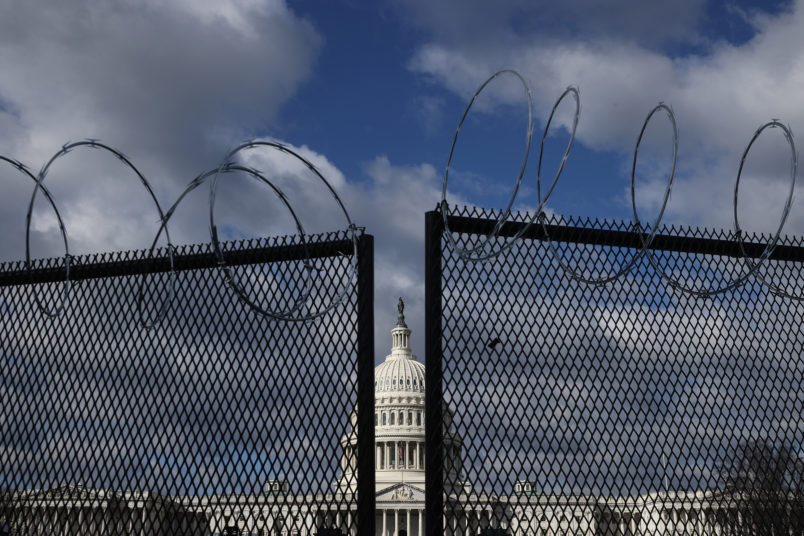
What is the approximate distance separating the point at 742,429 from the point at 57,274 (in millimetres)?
Result: 13003

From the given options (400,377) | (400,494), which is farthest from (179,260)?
(400,377)

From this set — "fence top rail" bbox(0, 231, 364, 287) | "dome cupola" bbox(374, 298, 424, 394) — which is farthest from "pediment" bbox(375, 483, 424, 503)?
"fence top rail" bbox(0, 231, 364, 287)

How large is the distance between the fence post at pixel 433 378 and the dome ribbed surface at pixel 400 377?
458 feet

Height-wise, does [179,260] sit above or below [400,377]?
below

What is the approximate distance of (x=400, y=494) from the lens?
129625 mm

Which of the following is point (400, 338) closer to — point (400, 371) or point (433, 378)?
point (400, 371)

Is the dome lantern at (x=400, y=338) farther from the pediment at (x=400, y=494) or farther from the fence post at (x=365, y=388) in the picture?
the fence post at (x=365, y=388)

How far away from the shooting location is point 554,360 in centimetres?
1445

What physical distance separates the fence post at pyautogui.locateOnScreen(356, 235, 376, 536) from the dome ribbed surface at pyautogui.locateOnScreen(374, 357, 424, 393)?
13946 centimetres

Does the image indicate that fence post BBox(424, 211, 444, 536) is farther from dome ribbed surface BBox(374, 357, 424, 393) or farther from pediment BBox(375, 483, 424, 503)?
dome ribbed surface BBox(374, 357, 424, 393)

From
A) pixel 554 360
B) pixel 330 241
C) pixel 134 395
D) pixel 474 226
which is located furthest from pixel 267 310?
pixel 554 360

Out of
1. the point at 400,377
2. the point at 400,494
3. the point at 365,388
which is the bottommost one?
the point at 365,388

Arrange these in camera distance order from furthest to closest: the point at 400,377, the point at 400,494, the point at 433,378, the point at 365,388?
the point at 400,377, the point at 400,494, the point at 365,388, the point at 433,378

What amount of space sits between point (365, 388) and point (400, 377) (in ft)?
469
